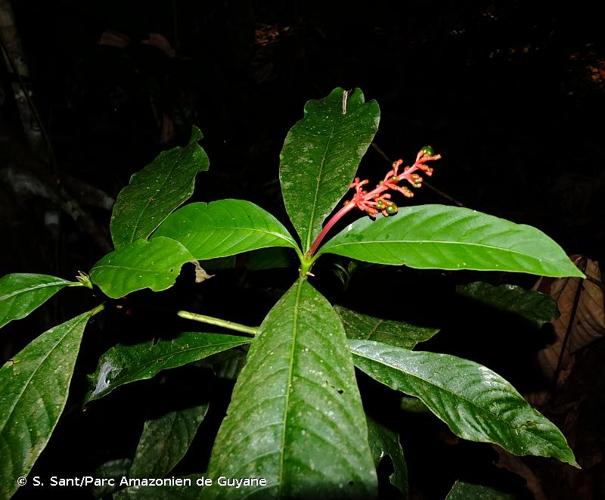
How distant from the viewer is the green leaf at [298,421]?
535 millimetres

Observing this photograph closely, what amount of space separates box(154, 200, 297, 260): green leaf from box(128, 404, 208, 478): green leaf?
582mm

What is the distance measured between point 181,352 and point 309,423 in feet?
1.21

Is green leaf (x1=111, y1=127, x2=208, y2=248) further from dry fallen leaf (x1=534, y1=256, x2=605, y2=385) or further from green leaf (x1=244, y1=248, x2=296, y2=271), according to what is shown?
dry fallen leaf (x1=534, y1=256, x2=605, y2=385)

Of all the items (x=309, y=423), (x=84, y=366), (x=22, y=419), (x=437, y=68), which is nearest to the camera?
(x=309, y=423)

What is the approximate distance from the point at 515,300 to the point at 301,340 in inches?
45.8

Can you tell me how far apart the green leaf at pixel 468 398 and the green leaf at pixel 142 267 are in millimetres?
397

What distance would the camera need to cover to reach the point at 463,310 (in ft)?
5.21

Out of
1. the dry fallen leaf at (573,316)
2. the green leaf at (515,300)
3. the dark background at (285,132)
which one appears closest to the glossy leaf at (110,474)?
the dark background at (285,132)

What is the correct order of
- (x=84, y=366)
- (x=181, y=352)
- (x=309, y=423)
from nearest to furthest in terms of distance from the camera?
(x=309, y=423)
(x=181, y=352)
(x=84, y=366)

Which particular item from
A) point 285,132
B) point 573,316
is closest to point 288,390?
point 573,316

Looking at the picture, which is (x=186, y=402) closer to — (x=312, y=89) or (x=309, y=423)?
(x=309, y=423)

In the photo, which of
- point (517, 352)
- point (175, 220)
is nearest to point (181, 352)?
point (175, 220)

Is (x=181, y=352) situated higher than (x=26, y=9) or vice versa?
(x=26, y=9)

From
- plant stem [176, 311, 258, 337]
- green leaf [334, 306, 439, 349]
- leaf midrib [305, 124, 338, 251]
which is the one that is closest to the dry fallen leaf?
green leaf [334, 306, 439, 349]
